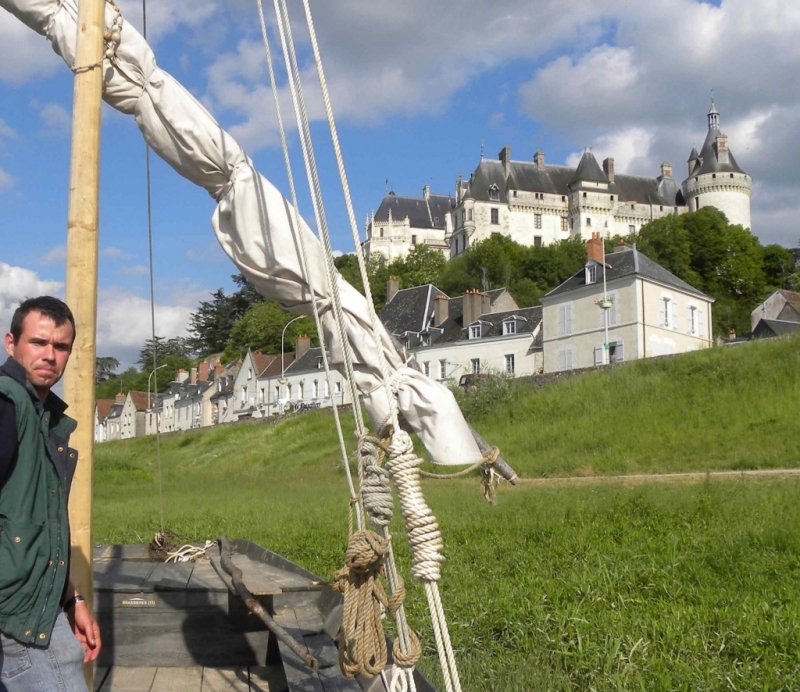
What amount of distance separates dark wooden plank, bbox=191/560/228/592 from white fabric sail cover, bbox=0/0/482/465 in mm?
1404

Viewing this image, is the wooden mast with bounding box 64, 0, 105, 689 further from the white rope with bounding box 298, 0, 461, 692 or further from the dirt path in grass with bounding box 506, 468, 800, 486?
the dirt path in grass with bounding box 506, 468, 800, 486

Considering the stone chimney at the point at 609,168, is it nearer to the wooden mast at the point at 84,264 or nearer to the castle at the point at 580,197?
the castle at the point at 580,197

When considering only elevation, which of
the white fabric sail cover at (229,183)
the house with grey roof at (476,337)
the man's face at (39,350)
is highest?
the house with grey roof at (476,337)

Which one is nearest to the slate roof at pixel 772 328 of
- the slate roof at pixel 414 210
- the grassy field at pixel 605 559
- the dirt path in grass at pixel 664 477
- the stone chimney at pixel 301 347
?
the grassy field at pixel 605 559

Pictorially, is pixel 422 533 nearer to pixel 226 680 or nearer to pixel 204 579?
pixel 226 680

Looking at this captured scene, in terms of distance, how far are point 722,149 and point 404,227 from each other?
129 ft

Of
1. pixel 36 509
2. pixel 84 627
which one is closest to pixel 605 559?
pixel 84 627

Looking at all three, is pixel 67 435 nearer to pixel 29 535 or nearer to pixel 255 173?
pixel 29 535

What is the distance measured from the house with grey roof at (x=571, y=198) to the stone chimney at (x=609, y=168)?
255mm

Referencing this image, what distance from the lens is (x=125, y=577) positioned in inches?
158

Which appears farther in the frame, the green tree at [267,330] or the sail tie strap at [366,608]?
the green tree at [267,330]

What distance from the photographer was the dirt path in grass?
15.0 m

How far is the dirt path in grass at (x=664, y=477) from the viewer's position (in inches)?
592

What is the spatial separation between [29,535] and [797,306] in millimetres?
59051
